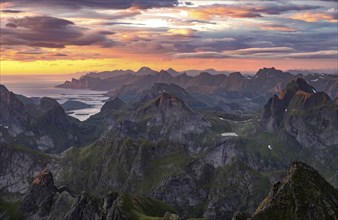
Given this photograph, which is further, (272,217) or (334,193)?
(334,193)

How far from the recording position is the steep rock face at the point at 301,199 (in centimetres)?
14750

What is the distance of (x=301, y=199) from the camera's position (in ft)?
496

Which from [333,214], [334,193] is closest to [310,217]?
[333,214]

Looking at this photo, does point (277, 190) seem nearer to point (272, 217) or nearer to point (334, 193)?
point (272, 217)

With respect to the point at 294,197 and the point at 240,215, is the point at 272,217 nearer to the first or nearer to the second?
the point at 294,197

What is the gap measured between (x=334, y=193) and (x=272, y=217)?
30742 mm

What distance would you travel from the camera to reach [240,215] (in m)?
168

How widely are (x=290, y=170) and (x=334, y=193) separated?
18173mm

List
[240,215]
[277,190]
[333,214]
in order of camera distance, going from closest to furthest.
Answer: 1. [333,214]
2. [277,190]
3. [240,215]

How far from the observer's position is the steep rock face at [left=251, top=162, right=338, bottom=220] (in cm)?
14750

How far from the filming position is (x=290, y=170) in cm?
16438

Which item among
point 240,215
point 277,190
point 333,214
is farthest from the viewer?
point 240,215

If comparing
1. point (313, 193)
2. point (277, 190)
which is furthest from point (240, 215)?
point (313, 193)

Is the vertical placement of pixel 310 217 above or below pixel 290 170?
below
